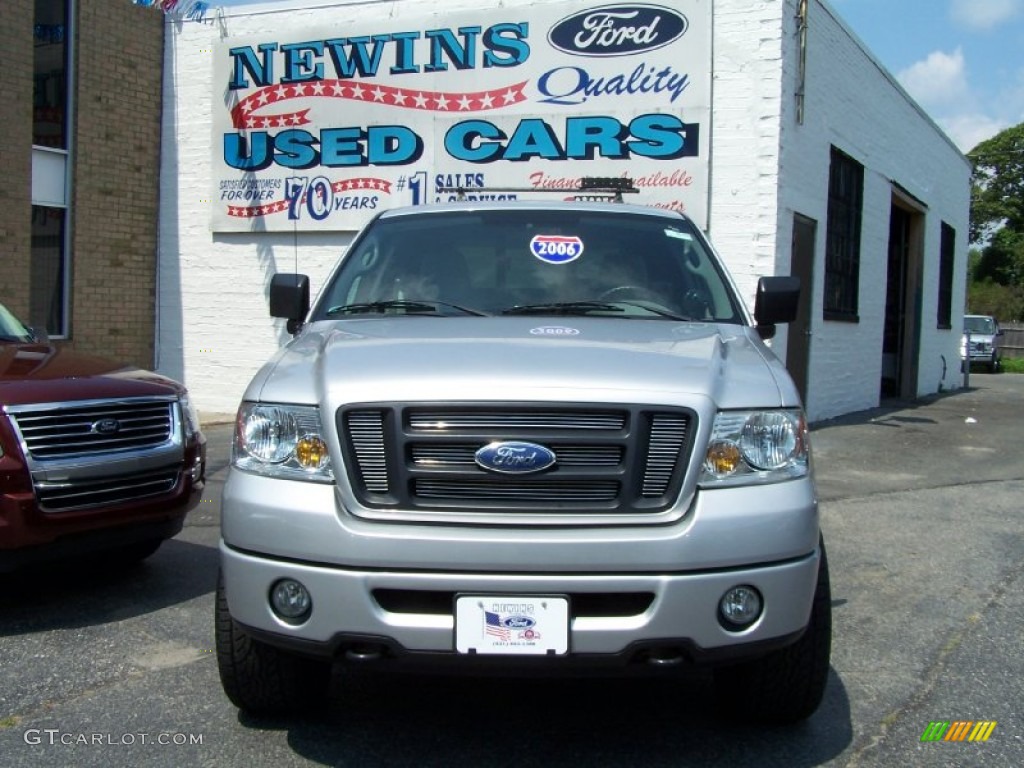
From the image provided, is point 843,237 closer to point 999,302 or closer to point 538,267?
point 538,267

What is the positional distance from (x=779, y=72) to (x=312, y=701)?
31.7ft

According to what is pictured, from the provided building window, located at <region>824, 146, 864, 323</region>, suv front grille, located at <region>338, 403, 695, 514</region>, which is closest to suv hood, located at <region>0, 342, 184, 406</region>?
suv front grille, located at <region>338, 403, 695, 514</region>

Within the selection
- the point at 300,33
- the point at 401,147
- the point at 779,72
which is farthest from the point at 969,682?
the point at 300,33

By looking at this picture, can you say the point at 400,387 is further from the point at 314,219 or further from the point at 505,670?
the point at 314,219

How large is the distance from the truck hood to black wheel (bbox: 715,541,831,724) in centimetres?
72

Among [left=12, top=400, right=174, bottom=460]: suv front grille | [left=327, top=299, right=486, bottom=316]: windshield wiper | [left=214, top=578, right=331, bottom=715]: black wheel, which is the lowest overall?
[left=214, top=578, right=331, bottom=715]: black wheel

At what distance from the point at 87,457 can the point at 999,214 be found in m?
64.7

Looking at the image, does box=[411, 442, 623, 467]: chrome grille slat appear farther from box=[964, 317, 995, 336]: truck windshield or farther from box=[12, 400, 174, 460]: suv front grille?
box=[964, 317, 995, 336]: truck windshield

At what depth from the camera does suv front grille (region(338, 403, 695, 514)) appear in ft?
9.75

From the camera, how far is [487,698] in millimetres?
3865

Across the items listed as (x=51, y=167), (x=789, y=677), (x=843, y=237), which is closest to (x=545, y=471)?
(x=789, y=677)

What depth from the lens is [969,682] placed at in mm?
4156
